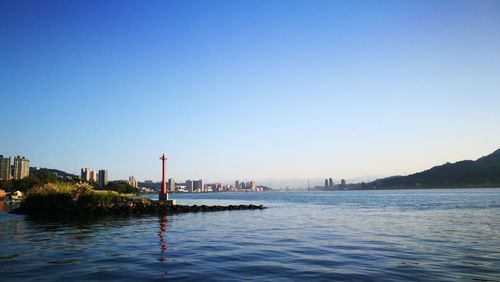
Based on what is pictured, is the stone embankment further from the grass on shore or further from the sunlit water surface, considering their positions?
the sunlit water surface

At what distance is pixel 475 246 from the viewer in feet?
63.0

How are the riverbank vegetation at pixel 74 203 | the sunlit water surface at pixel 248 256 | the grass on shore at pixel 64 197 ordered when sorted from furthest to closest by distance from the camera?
the grass on shore at pixel 64 197
the riverbank vegetation at pixel 74 203
the sunlit water surface at pixel 248 256

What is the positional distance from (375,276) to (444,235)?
14.8 meters

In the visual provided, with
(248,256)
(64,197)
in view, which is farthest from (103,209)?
(248,256)

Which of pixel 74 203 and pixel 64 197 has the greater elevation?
pixel 64 197

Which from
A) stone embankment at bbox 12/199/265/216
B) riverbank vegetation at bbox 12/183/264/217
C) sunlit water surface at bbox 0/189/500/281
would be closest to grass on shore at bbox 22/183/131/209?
riverbank vegetation at bbox 12/183/264/217

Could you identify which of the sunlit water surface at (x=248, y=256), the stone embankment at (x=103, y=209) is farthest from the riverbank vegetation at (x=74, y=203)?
the sunlit water surface at (x=248, y=256)

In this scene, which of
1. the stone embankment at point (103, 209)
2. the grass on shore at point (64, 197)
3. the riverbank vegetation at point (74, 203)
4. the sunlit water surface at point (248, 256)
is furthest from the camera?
the grass on shore at point (64, 197)

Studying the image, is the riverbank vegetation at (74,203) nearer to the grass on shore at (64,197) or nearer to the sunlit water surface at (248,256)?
the grass on shore at (64,197)

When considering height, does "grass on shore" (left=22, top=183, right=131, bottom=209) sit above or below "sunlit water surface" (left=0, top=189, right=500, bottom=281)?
above

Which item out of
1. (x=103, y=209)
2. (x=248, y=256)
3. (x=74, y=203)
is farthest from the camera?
(x=103, y=209)

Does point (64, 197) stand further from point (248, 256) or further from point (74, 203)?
point (248, 256)

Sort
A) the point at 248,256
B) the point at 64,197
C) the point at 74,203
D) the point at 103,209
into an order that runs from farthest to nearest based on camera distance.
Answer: the point at 103,209 → the point at 64,197 → the point at 74,203 → the point at 248,256

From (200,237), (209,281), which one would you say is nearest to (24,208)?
(200,237)
